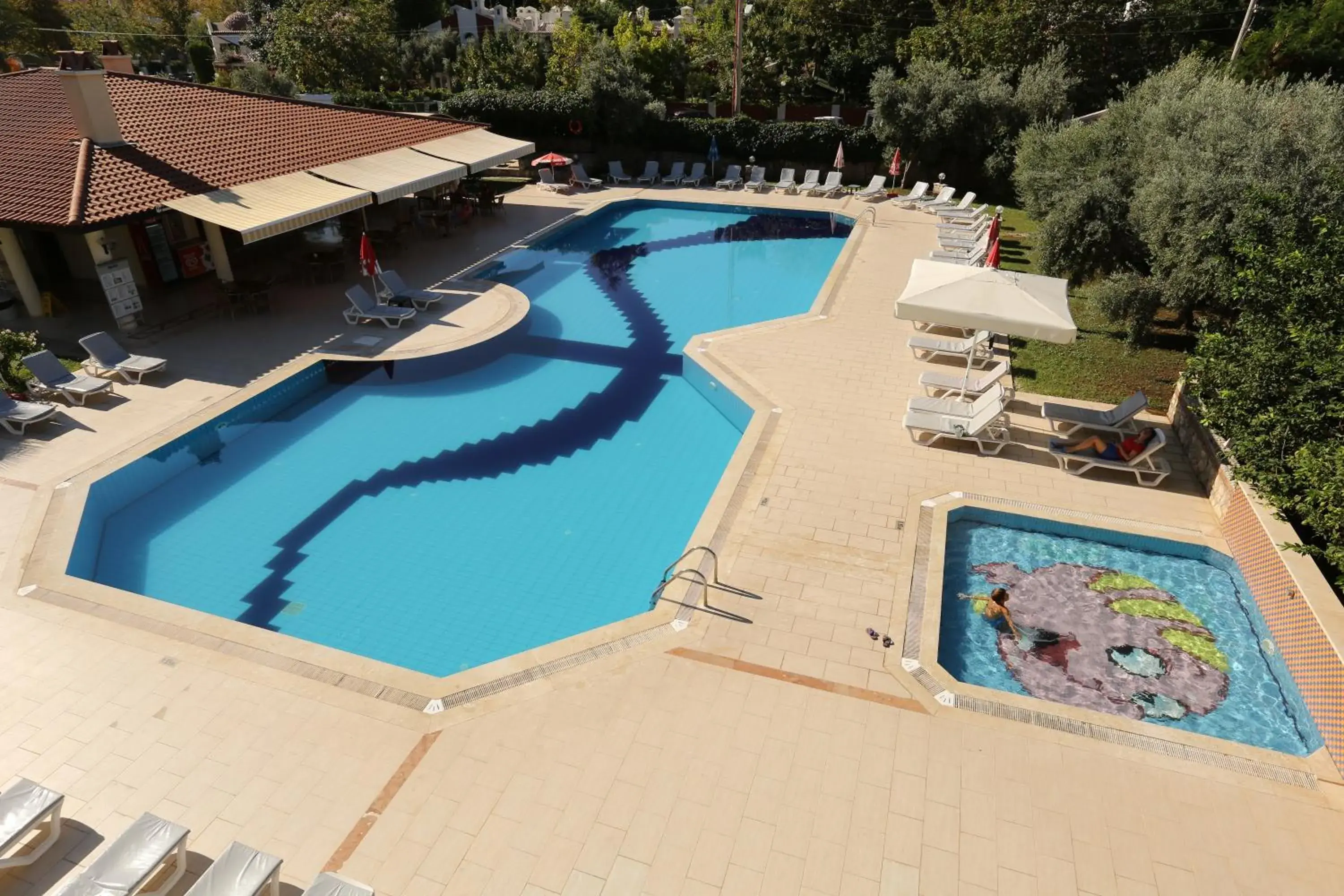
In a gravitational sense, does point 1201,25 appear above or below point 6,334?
above

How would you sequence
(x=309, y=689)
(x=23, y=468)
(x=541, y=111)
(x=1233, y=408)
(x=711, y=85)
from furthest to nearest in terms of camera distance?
(x=711, y=85), (x=541, y=111), (x=23, y=468), (x=1233, y=408), (x=309, y=689)

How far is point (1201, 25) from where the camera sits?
38.5 meters

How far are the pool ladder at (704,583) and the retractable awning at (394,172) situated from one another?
14420 millimetres

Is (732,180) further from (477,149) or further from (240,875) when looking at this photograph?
(240,875)

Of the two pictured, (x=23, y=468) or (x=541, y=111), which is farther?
(x=541, y=111)

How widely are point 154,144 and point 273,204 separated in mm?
3887

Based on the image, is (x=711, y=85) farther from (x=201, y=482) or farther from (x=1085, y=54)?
(x=201, y=482)

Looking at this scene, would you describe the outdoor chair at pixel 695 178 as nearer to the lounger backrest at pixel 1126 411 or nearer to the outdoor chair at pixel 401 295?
the outdoor chair at pixel 401 295

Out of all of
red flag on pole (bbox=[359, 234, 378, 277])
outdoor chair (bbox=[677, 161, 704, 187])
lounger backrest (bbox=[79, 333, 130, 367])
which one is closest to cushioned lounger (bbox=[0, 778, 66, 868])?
lounger backrest (bbox=[79, 333, 130, 367])

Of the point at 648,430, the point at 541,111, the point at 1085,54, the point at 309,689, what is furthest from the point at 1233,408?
the point at 1085,54

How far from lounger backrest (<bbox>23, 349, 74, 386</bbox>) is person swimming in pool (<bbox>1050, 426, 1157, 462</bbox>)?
1701 cm

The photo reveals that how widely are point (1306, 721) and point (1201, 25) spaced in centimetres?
4406

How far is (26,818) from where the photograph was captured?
5.97m

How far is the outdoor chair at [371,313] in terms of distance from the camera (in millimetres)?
17328
